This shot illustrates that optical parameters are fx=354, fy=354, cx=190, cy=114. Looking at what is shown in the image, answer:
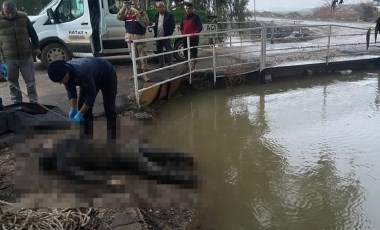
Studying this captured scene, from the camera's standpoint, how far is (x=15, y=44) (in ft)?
Answer: 17.9

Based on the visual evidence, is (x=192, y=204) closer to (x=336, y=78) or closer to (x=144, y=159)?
(x=144, y=159)

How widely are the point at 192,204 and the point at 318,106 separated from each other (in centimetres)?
482

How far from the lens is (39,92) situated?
715 cm

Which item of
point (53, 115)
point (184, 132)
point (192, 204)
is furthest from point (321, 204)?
point (53, 115)

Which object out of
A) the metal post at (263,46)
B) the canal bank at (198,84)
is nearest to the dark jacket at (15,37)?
the canal bank at (198,84)

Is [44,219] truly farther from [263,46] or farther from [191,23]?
[263,46]

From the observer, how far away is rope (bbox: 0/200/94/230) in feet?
8.50

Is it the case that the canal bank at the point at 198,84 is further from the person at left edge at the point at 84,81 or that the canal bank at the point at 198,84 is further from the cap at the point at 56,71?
the cap at the point at 56,71

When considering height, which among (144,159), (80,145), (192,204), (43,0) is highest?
(43,0)

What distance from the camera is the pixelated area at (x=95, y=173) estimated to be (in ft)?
9.55

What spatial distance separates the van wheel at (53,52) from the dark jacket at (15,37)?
3.64 meters

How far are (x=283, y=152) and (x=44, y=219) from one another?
350cm

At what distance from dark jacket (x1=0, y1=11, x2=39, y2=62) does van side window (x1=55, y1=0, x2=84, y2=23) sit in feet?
11.4

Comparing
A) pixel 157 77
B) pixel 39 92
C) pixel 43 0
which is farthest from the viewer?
pixel 43 0
